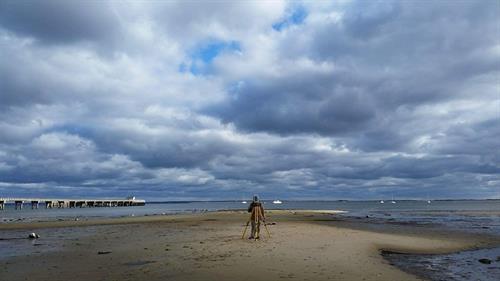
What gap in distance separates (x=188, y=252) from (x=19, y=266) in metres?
6.75

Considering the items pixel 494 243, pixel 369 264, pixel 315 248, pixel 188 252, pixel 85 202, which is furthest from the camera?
pixel 85 202

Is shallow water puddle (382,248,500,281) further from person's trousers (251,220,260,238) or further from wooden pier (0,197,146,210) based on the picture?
wooden pier (0,197,146,210)

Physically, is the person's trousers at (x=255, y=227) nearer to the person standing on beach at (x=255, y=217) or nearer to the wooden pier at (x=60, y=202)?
the person standing on beach at (x=255, y=217)

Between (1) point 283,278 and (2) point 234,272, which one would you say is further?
(2) point 234,272

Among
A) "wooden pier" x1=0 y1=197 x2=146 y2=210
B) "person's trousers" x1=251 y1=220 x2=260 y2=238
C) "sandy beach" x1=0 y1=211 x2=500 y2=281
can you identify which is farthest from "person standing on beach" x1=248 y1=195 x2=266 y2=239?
"wooden pier" x1=0 y1=197 x2=146 y2=210

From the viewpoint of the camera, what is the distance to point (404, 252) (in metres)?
21.2

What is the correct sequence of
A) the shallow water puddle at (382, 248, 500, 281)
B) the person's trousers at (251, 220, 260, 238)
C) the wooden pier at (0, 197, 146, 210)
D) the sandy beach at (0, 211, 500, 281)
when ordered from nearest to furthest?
the sandy beach at (0, 211, 500, 281), the shallow water puddle at (382, 248, 500, 281), the person's trousers at (251, 220, 260, 238), the wooden pier at (0, 197, 146, 210)

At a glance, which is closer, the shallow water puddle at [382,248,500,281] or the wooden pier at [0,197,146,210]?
the shallow water puddle at [382,248,500,281]

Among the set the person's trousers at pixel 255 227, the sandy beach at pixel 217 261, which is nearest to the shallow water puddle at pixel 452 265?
the sandy beach at pixel 217 261

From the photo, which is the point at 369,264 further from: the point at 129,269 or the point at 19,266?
the point at 19,266

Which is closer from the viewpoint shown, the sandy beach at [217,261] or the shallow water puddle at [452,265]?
the sandy beach at [217,261]

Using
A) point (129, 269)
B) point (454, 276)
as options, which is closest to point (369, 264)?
point (454, 276)

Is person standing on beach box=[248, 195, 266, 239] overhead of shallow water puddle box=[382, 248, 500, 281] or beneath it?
overhead

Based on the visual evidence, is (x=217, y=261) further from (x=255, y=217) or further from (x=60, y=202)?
(x=60, y=202)
